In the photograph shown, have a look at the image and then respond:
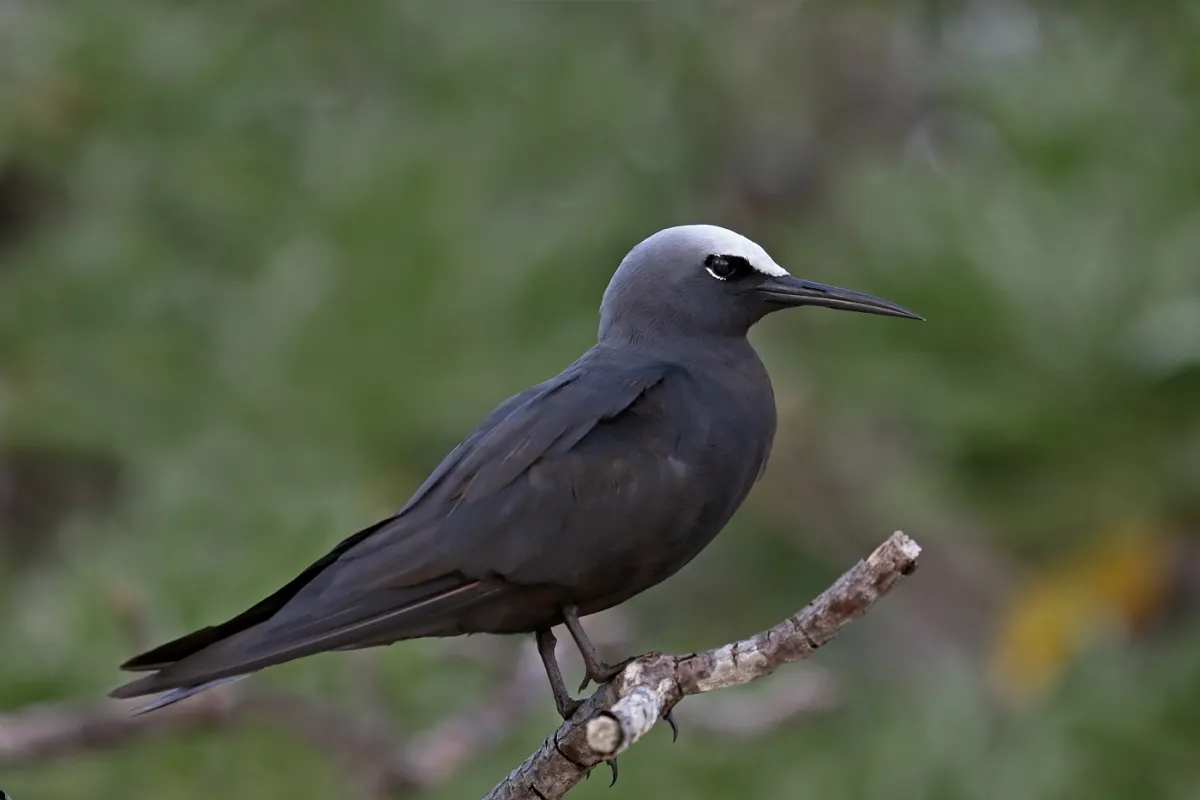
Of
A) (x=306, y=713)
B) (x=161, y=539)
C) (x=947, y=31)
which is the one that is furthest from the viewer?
(x=947, y=31)

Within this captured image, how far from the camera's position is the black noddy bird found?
3092 mm

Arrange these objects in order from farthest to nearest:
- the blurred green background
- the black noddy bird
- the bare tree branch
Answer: the blurred green background
the black noddy bird
the bare tree branch

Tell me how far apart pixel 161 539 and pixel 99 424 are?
160 centimetres

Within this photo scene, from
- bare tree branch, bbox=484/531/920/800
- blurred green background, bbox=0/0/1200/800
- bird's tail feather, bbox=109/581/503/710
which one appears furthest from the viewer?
blurred green background, bbox=0/0/1200/800

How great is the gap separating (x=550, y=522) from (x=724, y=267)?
79 cm

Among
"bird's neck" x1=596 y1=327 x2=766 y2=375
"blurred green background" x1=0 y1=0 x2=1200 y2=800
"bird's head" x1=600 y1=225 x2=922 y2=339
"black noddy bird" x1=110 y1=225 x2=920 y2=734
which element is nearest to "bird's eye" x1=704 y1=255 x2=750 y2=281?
"bird's head" x1=600 y1=225 x2=922 y2=339

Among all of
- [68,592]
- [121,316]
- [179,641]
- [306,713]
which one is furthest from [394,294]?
[179,641]

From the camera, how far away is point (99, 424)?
7.68m

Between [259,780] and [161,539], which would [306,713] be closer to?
[259,780]

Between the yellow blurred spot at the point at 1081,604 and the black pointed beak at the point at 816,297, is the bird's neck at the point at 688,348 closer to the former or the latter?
the black pointed beak at the point at 816,297

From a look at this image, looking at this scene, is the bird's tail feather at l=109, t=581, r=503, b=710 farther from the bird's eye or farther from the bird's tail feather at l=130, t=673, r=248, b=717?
the bird's eye

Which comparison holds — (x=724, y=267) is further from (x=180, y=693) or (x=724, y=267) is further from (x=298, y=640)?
(x=180, y=693)

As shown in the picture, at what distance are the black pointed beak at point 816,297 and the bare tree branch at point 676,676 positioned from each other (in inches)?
34.8

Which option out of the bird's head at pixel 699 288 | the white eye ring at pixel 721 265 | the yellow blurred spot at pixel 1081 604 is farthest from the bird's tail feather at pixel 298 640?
the yellow blurred spot at pixel 1081 604
